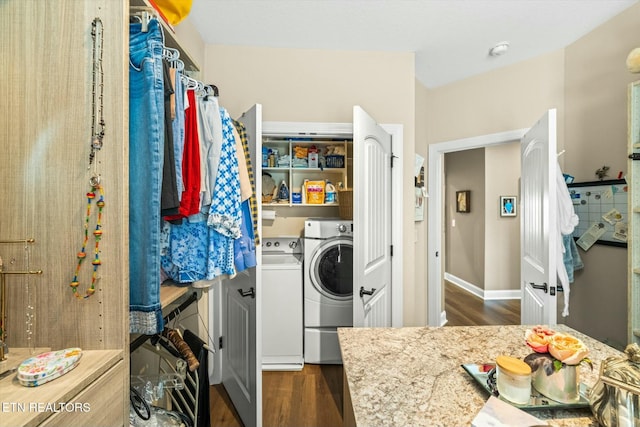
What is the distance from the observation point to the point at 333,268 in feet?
8.91

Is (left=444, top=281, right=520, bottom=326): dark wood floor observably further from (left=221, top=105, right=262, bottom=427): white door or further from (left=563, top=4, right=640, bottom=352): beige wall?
(left=221, top=105, right=262, bottom=427): white door

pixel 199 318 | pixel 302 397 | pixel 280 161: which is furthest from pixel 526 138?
pixel 199 318

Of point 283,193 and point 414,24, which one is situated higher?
point 414,24

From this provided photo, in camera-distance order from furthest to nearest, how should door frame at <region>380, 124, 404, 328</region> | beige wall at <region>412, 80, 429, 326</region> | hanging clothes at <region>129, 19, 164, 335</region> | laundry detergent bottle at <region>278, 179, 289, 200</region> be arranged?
laundry detergent bottle at <region>278, 179, 289, 200</region>, beige wall at <region>412, 80, 429, 326</region>, door frame at <region>380, 124, 404, 328</region>, hanging clothes at <region>129, 19, 164, 335</region>

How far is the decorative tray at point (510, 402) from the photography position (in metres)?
0.73

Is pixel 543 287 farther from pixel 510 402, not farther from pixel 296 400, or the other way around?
pixel 296 400

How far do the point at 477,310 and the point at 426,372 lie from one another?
376 centimetres

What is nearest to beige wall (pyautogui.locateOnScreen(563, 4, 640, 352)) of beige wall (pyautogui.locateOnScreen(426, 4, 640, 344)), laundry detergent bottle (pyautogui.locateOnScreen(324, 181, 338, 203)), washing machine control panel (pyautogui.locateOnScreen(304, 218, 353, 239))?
beige wall (pyautogui.locateOnScreen(426, 4, 640, 344))

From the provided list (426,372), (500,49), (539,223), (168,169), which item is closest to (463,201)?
(500,49)

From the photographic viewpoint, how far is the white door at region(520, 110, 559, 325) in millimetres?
1812

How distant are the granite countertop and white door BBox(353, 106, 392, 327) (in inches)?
25.3

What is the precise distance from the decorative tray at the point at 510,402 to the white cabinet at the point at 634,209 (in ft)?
4.24

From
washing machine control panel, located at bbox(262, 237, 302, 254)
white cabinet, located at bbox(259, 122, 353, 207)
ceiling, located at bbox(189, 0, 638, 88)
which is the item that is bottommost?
washing machine control panel, located at bbox(262, 237, 302, 254)

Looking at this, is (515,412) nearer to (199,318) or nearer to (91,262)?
(91,262)
